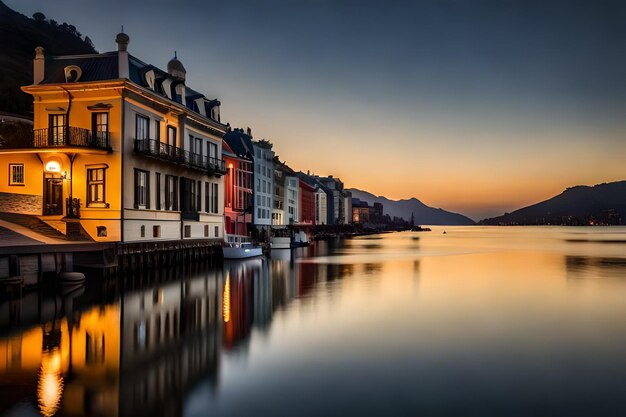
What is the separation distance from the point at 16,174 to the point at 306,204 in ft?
361

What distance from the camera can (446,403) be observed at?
12.9 metres

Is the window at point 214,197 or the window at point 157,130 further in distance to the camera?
the window at point 214,197

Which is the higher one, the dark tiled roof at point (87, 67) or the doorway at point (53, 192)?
the dark tiled roof at point (87, 67)

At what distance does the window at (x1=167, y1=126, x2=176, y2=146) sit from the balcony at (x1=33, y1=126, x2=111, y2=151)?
880 cm

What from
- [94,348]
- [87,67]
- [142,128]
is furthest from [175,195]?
[94,348]

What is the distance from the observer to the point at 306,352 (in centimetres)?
1784

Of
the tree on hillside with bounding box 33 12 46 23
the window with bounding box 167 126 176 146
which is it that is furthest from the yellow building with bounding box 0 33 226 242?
the tree on hillside with bounding box 33 12 46 23

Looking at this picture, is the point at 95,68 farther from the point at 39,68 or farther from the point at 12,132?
the point at 12,132

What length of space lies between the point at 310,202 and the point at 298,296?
402 feet

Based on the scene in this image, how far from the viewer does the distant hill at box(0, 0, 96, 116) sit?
9050 cm

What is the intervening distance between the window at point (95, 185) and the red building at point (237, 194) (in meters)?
31.3

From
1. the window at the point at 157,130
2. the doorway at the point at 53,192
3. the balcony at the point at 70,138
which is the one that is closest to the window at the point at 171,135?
the window at the point at 157,130

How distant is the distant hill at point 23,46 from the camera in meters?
90.5

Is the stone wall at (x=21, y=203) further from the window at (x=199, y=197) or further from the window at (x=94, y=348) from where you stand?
the window at (x=94, y=348)
